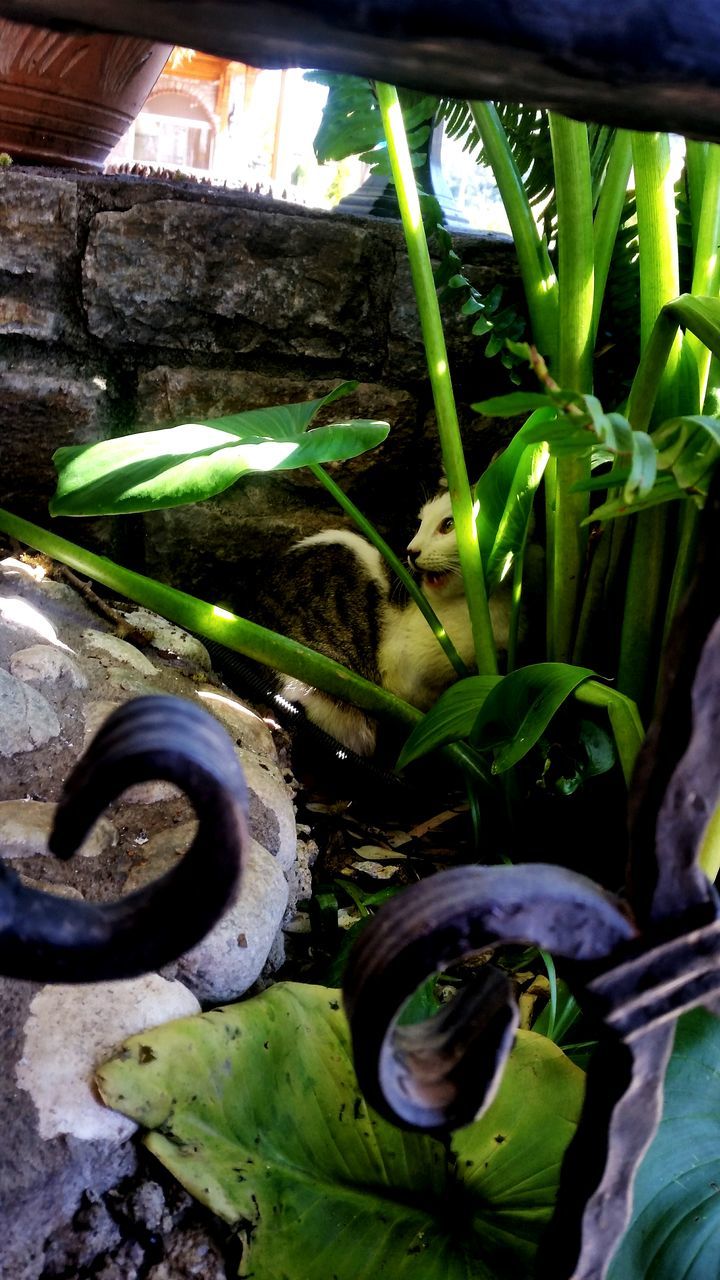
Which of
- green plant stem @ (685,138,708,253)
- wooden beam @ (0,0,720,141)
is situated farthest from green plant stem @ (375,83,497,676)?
wooden beam @ (0,0,720,141)

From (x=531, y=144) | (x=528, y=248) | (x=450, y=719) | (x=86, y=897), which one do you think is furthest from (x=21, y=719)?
(x=531, y=144)

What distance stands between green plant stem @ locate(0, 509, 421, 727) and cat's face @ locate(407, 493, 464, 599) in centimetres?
35

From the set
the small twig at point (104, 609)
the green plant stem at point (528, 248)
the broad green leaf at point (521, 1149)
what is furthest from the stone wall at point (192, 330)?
the broad green leaf at point (521, 1149)

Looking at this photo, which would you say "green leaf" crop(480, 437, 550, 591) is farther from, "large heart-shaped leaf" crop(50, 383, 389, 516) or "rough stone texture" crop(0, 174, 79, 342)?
"rough stone texture" crop(0, 174, 79, 342)

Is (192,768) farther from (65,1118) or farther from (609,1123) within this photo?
(65,1118)

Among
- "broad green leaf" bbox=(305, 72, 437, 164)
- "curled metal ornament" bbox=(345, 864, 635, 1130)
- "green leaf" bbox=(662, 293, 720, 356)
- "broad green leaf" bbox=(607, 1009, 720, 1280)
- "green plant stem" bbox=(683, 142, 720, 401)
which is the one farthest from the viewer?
"broad green leaf" bbox=(305, 72, 437, 164)

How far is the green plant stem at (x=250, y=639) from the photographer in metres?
1.39

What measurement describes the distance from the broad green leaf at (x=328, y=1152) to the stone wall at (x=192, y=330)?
3.68 feet

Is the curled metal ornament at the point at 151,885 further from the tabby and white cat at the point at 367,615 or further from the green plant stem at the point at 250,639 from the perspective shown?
the tabby and white cat at the point at 367,615

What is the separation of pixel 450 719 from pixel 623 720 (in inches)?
9.4

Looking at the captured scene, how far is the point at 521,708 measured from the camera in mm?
1109

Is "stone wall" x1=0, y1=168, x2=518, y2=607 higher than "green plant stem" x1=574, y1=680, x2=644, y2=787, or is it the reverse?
"stone wall" x1=0, y1=168, x2=518, y2=607

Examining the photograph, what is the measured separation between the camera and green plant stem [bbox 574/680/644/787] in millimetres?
1106

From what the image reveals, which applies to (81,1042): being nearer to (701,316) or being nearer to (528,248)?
(701,316)
